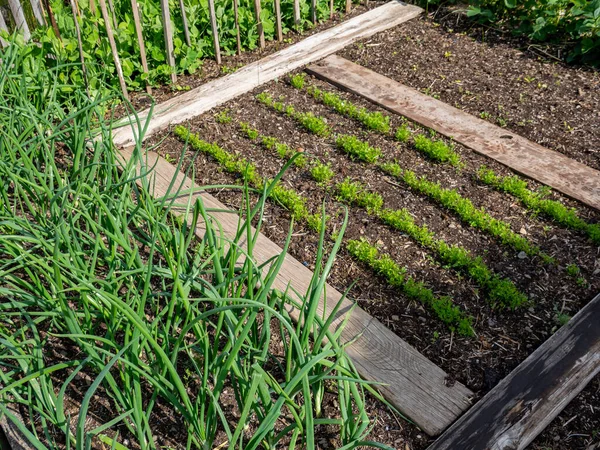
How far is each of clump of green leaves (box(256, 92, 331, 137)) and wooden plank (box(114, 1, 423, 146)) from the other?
0.58 feet

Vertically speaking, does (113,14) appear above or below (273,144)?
above

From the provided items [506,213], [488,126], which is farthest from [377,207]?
[488,126]

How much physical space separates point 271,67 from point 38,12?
1.40 metres

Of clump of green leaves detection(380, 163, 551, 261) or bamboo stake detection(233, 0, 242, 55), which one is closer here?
clump of green leaves detection(380, 163, 551, 261)

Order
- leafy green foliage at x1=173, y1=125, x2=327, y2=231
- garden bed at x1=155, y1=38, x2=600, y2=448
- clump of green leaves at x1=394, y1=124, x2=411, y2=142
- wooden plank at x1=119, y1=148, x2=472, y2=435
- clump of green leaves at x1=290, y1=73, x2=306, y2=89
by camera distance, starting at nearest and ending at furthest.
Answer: wooden plank at x1=119, y1=148, x2=472, y2=435
garden bed at x1=155, y1=38, x2=600, y2=448
leafy green foliage at x1=173, y1=125, x2=327, y2=231
clump of green leaves at x1=394, y1=124, x2=411, y2=142
clump of green leaves at x1=290, y1=73, x2=306, y2=89

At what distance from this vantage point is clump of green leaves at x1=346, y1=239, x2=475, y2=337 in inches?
94.6

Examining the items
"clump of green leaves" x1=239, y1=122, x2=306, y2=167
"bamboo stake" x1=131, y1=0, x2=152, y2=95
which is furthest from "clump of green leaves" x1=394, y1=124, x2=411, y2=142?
"bamboo stake" x1=131, y1=0, x2=152, y2=95

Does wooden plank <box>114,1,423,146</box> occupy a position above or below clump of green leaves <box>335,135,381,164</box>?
above

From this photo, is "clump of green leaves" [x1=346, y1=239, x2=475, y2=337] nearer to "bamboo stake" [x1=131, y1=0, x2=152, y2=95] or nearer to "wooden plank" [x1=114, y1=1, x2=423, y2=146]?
"wooden plank" [x1=114, y1=1, x2=423, y2=146]

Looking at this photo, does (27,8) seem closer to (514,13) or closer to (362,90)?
(362,90)

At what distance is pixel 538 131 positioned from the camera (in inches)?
131

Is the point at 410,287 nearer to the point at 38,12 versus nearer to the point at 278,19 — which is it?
the point at 278,19

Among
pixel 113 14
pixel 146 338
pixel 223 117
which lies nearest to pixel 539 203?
pixel 223 117

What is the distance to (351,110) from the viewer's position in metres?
3.55
